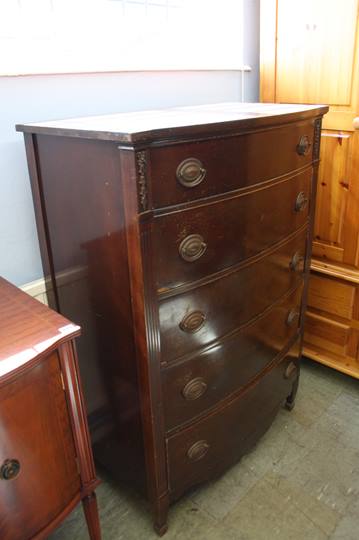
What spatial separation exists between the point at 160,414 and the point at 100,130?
2.29ft

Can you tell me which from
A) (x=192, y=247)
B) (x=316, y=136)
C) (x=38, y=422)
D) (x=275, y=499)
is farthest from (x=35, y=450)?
(x=316, y=136)

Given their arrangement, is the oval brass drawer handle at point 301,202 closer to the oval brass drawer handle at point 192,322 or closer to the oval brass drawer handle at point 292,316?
the oval brass drawer handle at point 292,316

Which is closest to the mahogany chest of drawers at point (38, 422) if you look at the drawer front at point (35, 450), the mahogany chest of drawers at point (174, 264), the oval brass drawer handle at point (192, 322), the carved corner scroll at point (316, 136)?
the drawer front at point (35, 450)

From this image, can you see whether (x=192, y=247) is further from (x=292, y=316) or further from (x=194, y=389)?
(x=292, y=316)

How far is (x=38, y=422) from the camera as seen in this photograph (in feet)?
2.98

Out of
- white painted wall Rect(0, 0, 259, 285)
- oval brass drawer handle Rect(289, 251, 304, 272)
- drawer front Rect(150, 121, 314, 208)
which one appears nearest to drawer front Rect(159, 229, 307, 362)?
oval brass drawer handle Rect(289, 251, 304, 272)

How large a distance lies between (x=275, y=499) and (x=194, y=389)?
0.55 meters

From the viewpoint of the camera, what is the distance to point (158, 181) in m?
0.93

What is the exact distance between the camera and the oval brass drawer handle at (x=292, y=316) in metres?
1.54

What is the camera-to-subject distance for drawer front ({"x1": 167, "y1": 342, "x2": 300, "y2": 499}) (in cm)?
125

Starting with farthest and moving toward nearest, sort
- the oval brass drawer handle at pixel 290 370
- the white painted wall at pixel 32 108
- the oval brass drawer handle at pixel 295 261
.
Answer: the oval brass drawer handle at pixel 290 370 < the oval brass drawer handle at pixel 295 261 < the white painted wall at pixel 32 108

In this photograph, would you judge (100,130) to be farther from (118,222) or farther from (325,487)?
(325,487)

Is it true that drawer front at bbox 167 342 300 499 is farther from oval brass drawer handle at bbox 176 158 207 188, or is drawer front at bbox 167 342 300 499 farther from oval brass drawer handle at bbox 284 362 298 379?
oval brass drawer handle at bbox 176 158 207 188

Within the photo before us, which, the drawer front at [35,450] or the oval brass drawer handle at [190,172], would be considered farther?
the oval brass drawer handle at [190,172]
